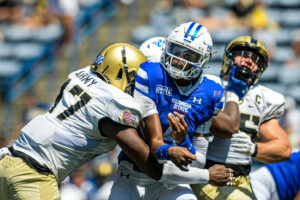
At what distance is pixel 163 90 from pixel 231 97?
663 millimetres

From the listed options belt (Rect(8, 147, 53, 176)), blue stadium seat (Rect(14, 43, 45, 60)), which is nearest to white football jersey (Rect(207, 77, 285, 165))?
belt (Rect(8, 147, 53, 176))

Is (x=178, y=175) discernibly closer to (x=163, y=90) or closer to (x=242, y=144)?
(x=163, y=90)

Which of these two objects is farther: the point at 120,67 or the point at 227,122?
the point at 227,122

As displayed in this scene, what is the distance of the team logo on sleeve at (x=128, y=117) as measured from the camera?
377cm

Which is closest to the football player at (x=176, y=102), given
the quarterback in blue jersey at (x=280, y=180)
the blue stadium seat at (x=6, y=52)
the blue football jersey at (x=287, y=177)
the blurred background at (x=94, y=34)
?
the quarterback in blue jersey at (x=280, y=180)

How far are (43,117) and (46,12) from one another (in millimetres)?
7691

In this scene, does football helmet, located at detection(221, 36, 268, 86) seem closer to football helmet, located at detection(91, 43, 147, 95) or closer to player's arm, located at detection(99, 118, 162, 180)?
football helmet, located at detection(91, 43, 147, 95)

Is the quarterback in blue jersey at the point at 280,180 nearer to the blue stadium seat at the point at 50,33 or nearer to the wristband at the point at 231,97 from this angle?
the wristband at the point at 231,97

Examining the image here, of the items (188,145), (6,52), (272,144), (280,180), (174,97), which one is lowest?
(6,52)

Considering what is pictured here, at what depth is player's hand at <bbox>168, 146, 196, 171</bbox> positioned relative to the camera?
3584 millimetres

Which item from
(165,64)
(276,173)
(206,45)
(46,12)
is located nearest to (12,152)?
(165,64)

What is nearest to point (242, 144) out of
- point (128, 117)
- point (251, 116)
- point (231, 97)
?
point (251, 116)

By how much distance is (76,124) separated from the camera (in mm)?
3930

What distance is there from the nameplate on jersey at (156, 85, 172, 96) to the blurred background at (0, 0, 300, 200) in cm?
509
